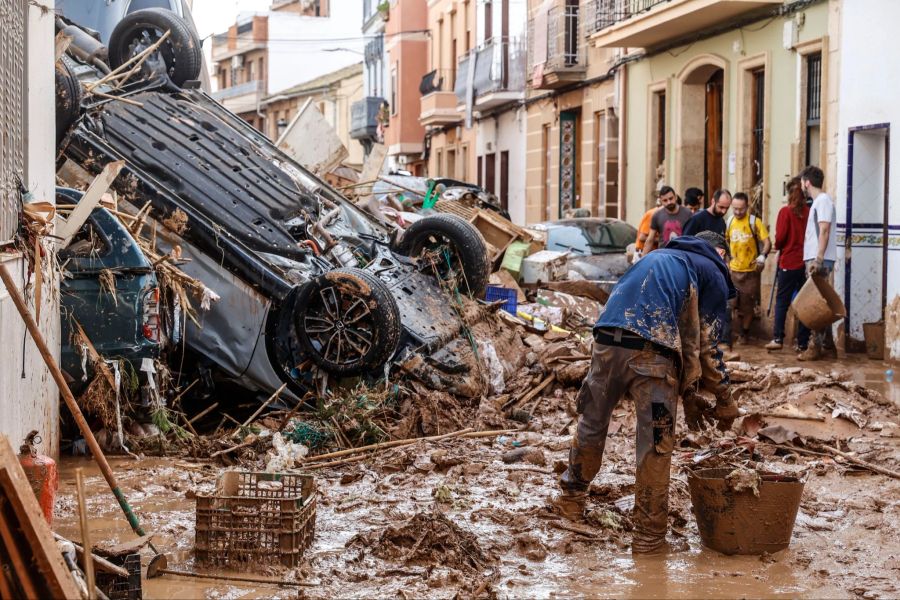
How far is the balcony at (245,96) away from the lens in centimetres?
7057

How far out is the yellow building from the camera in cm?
1636

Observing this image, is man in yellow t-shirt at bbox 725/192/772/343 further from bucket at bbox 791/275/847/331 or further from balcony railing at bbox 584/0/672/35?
balcony railing at bbox 584/0/672/35

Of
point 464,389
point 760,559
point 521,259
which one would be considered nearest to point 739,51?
point 521,259

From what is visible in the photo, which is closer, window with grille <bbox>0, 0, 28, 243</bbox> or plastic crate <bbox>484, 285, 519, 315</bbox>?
window with grille <bbox>0, 0, 28, 243</bbox>

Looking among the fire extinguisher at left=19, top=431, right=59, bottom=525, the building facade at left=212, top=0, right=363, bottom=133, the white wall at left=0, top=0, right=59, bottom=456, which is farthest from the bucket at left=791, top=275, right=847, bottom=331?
the building facade at left=212, top=0, right=363, bottom=133

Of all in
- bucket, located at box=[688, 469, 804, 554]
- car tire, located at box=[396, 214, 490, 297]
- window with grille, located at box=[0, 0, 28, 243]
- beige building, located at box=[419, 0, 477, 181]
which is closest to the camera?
bucket, located at box=[688, 469, 804, 554]

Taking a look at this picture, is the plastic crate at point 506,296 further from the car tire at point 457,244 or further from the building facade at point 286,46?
the building facade at point 286,46

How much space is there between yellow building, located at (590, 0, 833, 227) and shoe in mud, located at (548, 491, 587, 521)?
994 cm

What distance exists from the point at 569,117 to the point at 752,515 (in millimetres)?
23067

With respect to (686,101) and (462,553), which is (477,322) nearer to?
(462,553)

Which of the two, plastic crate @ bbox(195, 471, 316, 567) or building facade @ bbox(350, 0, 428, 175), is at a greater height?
building facade @ bbox(350, 0, 428, 175)

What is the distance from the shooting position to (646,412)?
625 centimetres

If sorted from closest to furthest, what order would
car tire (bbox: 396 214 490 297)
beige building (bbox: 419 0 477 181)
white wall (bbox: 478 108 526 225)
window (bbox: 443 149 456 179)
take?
car tire (bbox: 396 214 490 297) → white wall (bbox: 478 108 526 225) → beige building (bbox: 419 0 477 181) → window (bbox: 443 149 456 179)

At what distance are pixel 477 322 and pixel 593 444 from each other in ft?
13.1
